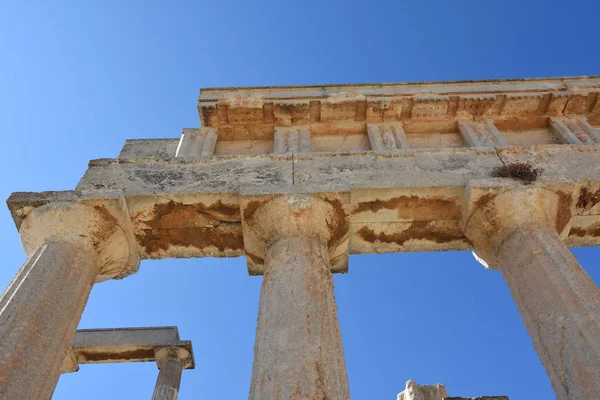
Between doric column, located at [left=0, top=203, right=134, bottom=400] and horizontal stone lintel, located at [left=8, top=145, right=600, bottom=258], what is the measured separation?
0.33 meters

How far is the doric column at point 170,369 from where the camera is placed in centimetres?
1197

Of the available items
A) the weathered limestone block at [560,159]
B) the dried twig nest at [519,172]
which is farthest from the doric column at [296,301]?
the weathered limestone block at [560,159]

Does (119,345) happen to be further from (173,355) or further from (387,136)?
(387,136)

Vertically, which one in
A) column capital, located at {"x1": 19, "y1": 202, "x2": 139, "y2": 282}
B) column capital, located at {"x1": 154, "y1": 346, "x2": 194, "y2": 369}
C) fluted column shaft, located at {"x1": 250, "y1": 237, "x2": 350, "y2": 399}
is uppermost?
column capital, located at {"x1": 154, "y1": 346, "x2": 194, "y2": 369}

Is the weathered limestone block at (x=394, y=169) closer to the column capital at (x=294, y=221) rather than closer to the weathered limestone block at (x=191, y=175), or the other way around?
the column capital at (x=294, y=221)

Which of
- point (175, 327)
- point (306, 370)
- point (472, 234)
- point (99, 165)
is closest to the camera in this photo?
point (306, 370)

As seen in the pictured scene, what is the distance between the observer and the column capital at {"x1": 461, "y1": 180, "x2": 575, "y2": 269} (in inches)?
292

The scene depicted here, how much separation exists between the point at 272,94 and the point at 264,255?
3870 millimetres

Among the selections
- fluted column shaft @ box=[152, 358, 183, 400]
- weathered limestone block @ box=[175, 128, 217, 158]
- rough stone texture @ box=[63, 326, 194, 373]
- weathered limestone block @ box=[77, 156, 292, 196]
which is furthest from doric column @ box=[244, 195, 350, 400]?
rough stone texture @ box=[63, 326, 194, 373]

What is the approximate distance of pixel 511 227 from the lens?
24.3ft

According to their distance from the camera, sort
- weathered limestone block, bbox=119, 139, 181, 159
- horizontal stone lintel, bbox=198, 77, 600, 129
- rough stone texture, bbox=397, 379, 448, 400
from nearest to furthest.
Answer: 1. weathered limestone block, bbox=119, 139, 181, 159
2. horizontal stone lintel, bbox=198, 77, 600, 129
3. rough stone texture, bbox=397, 379, 448, 400

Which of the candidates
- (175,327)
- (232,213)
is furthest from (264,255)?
(175,327)

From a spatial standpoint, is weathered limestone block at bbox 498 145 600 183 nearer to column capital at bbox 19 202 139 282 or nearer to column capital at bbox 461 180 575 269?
column capital at bbox 461 180 575 269

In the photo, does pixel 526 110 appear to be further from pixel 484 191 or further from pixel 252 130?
pixel 252 130
